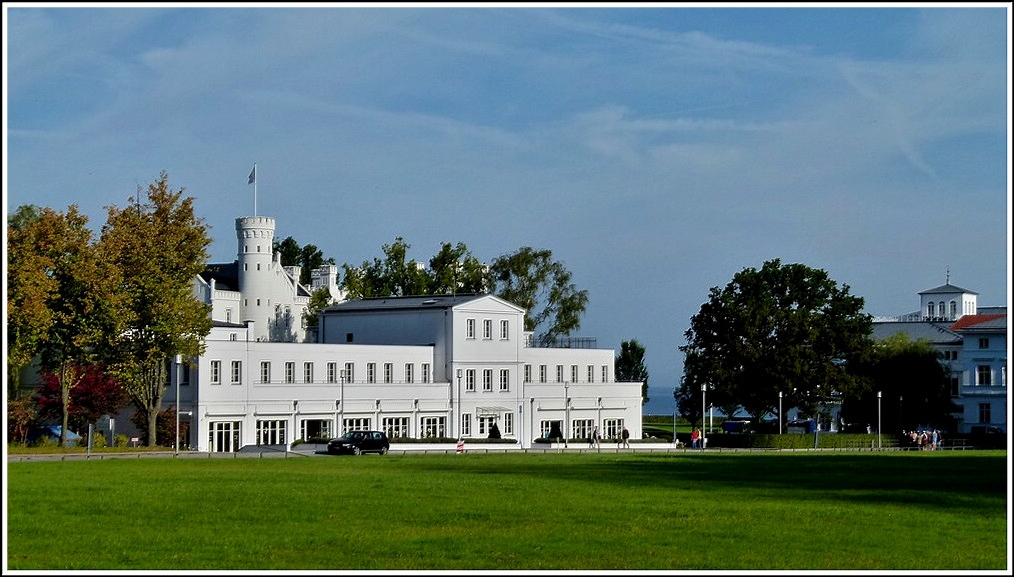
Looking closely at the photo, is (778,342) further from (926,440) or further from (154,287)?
(154,287)

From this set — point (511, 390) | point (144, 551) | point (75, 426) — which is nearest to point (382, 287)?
point (511, 390)

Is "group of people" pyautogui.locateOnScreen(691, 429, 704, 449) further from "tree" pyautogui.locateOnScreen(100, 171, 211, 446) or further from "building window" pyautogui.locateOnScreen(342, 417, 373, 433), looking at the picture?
"tree" pyautogui.locateOnScreen(100, 171, 211, 446)

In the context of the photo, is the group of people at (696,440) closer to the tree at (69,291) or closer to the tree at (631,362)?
the tree at (69,291)

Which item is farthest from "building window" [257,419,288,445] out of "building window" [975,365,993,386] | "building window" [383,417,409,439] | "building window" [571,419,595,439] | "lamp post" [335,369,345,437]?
"building window" [975,365,993,386]

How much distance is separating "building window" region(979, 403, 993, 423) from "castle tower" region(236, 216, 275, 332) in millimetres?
61891

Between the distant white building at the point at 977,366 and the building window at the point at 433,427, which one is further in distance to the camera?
the distant white building at the point at 977,366

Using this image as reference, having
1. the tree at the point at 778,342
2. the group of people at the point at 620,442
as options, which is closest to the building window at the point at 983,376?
the tree at the point at 778,342

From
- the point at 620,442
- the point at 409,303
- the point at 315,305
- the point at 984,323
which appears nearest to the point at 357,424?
the point at 409,303

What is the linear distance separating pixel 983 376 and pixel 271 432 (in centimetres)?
7007

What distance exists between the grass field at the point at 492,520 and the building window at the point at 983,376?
8559 centimetres

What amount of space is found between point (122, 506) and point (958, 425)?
110 metres

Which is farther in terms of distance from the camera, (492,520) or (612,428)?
(612,428)

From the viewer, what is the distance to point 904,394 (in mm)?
119625

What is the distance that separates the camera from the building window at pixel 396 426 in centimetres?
9581
